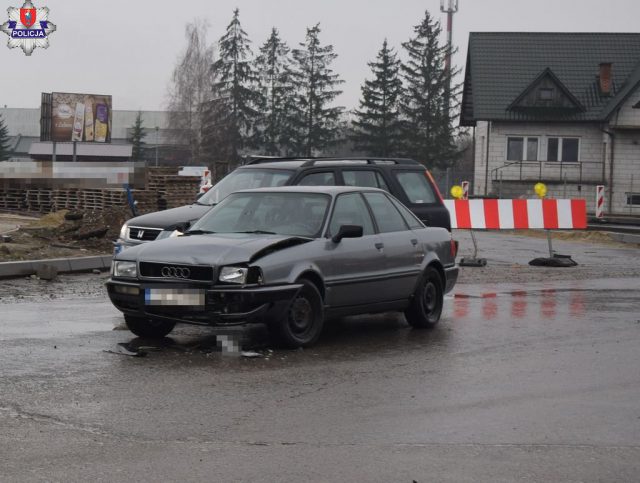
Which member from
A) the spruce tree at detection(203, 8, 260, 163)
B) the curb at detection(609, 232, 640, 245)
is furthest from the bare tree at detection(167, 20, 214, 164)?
the curb at detection(609, 232, 640, 245)

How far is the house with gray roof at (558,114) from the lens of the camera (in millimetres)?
53312

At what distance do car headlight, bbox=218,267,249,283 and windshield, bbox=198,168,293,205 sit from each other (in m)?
4.84

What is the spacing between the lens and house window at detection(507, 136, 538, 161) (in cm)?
5506

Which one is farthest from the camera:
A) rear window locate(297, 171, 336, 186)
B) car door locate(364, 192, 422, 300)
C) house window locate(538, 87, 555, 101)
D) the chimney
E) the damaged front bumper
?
the chimney

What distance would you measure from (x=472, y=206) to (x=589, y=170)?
112ft

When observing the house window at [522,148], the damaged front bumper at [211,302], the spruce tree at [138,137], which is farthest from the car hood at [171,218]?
the spruce tree at [138,137]

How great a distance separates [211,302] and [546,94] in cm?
4813

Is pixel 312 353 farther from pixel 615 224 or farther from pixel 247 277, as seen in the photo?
pixel 615 224

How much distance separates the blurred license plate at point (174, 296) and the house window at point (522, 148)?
46942 mm

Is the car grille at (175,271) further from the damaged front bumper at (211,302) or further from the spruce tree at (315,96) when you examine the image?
the spruce tree at (315,96)

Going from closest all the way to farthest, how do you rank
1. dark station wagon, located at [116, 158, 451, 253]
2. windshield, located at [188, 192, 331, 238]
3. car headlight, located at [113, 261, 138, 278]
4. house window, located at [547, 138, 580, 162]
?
car headlight, located at [113, 261, 138, 278], windshield, located at [188, 192, 331, 238], dark station wagon, located at [116, 158, 451, 253], house window, located at [547, 138, 580, 162]

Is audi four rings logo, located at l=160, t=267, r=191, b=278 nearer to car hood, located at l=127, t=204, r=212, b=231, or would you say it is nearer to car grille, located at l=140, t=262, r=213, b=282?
car grille, located at l=140, t=262, r=213, b=282

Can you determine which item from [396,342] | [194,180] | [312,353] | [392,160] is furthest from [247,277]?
[194,180]

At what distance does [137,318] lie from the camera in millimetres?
10117
